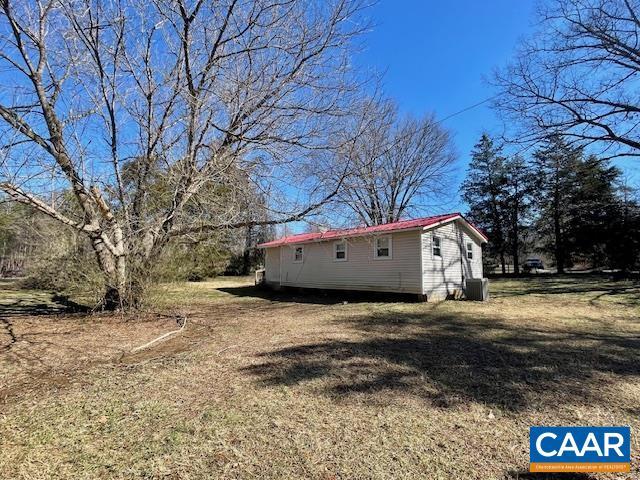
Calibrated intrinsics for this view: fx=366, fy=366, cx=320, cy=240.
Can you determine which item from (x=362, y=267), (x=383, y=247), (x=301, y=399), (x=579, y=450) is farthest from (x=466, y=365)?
(x=362, y=267)

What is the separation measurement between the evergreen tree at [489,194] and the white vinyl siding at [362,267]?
1884 cm

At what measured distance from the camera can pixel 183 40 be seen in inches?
261

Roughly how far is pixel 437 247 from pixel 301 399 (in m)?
9.85

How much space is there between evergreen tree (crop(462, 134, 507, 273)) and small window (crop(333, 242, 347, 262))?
62.3 ft

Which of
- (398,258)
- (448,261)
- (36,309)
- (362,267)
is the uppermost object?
(398,258)

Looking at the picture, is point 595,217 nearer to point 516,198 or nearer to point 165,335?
point 516,198

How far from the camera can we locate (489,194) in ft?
95.0

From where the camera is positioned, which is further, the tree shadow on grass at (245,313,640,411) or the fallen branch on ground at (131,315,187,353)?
the fallen branch on ground at (131,315,187,353)

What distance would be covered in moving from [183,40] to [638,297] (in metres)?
14.6

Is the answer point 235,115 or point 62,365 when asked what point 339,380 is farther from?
point 235,115

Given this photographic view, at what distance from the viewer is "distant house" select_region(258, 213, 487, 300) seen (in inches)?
452

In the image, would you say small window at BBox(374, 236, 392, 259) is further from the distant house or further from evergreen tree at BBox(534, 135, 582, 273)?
evergreen tree at BBox(534, 135, 582, 273)

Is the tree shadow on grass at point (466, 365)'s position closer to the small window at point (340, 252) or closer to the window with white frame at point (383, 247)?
the window with white frame at point (383, 247)

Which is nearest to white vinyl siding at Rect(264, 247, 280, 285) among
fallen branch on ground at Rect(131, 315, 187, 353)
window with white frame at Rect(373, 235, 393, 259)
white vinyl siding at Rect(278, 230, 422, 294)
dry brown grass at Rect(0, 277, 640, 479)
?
white vinyl siding at Rect(278, 230, 422, 294)
